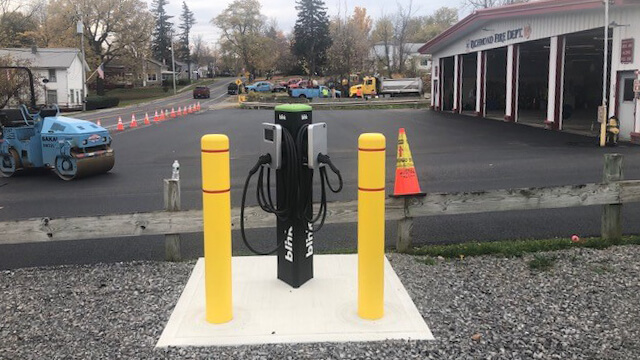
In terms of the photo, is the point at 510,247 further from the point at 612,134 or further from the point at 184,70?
the point at 184,70

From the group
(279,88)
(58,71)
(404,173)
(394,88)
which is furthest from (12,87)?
(404,173)

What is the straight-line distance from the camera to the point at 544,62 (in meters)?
42.1

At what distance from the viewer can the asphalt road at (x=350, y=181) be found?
713 cm

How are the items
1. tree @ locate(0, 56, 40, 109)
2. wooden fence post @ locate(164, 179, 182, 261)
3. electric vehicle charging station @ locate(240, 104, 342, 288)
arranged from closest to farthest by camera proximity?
electric vehicle charging station @ locate(240, 104, 342, 288), wooden fence post @ locate(164, 179, 182, 261), tree @ locate(0, 56, 40, 109)

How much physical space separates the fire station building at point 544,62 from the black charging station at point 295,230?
636 inches

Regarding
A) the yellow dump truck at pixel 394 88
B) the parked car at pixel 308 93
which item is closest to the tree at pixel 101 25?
the parked car at pixel 308 93

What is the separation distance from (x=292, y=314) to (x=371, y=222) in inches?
41.6

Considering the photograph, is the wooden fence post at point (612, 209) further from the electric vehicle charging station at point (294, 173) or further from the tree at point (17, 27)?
the tree at point (17, 27)

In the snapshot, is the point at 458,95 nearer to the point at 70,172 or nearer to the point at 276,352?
the point at 70,172

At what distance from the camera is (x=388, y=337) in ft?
14.0

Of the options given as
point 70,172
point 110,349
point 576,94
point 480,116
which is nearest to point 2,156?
point 70,172

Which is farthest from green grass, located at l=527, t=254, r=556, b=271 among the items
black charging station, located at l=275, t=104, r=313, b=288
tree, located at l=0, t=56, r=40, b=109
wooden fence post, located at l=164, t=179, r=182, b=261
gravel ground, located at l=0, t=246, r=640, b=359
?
tree, located at l=0, t=56, r=40, b=109

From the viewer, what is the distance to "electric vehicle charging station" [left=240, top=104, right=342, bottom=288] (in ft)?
15.9

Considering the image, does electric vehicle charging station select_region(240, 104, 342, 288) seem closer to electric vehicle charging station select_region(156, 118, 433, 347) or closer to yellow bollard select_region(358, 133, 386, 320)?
electric vehicle charging station select_region(156, 118, 433, 347)
